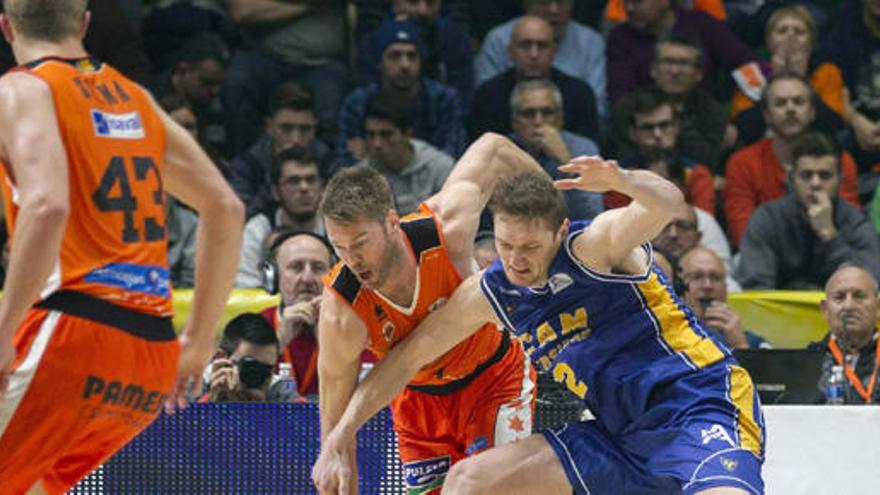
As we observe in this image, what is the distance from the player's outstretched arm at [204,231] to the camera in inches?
184

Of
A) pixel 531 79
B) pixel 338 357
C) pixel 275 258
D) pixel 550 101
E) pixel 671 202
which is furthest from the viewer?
pixel 531 79

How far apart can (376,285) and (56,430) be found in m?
1.74

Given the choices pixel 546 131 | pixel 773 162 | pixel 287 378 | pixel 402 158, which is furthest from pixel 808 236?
pixel 287 378

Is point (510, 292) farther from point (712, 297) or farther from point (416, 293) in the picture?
point (712, 297)

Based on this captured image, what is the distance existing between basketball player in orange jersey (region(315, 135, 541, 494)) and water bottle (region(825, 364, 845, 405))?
1784 mm

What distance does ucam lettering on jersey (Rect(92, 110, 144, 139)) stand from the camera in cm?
436

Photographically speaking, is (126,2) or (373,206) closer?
(373,206)

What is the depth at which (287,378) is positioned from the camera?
7668 mm

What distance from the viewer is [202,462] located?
7059 mm

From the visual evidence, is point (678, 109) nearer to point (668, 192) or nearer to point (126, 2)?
point (126, 2)

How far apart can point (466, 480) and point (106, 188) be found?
1.91 meters

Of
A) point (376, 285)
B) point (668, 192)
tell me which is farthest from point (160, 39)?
point (668, 192)

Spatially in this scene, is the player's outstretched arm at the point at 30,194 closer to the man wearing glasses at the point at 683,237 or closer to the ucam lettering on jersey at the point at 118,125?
the ucam lettering on jersey at the point at 118,125

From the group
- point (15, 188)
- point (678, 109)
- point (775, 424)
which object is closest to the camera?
point (15, 188)
